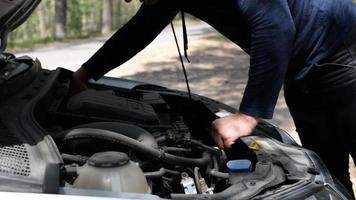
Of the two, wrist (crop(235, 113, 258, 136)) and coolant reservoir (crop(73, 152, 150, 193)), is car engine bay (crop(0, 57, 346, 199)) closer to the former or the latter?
coolant reservoir (crop(73, 152, 150, 193))

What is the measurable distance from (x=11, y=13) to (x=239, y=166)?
107 cm

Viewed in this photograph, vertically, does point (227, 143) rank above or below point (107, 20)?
above

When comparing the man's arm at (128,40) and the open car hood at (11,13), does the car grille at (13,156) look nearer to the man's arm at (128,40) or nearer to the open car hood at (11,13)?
the open car hood at (11,13)

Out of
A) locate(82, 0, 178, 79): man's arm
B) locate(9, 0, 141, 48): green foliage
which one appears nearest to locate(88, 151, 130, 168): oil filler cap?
locate(82, 0, 178, 79): man's arm

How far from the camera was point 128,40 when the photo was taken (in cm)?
299

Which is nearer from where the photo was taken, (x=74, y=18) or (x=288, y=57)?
(x=288, y=57)

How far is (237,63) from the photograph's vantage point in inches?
452

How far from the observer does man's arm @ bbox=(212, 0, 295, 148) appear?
2.21 meters

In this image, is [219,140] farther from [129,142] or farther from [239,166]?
[129,142]

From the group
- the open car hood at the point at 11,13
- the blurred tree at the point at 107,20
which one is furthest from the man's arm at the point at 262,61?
the blurred tree at the point at 107,20

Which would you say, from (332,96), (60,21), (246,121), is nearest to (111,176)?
(246,121)

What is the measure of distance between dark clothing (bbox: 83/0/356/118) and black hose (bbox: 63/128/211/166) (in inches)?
13.8

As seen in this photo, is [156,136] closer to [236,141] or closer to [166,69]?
[236,141]

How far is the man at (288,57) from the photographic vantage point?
224 centimetres
